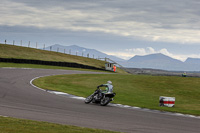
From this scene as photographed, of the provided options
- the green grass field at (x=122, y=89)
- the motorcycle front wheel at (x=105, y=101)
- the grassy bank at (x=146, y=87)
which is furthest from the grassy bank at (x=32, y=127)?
the grassy bank at (x=146, y=87)

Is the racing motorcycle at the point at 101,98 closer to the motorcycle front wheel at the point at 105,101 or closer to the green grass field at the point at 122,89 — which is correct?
the motorcycle front wheel at the point at 105,101

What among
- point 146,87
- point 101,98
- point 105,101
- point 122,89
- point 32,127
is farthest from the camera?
point 146,87

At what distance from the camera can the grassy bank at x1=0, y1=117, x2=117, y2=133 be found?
938 centimetres

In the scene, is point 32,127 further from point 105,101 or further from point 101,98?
point 101,98

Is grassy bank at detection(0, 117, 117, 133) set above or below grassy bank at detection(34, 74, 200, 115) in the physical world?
below

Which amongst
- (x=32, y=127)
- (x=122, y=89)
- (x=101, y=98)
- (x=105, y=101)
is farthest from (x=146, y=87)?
(x=32, y=127)

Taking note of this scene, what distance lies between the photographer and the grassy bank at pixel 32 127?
9375 mm

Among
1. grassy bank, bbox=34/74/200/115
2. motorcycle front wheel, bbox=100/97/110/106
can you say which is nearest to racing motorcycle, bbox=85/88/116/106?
motorcycle front wheel, bbox=100/97/110/106

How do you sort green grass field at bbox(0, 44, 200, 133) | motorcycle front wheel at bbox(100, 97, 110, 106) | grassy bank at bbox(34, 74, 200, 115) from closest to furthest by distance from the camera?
green grass field at bbox(0, 44, 200, 133)
motorcycle front wheel at bbox(100, 97, 110, 106)
grassy bank at bbox(34, 74, 200, 115)

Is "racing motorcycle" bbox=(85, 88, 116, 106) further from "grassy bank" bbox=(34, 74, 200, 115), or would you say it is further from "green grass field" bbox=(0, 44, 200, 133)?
"grassy bank" bbox=(34, 74, 200, 115)

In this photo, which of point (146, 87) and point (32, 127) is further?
point (146, 87)

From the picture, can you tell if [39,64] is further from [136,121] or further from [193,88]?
[136,121]

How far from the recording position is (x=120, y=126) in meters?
11.9

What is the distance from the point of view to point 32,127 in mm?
10000
